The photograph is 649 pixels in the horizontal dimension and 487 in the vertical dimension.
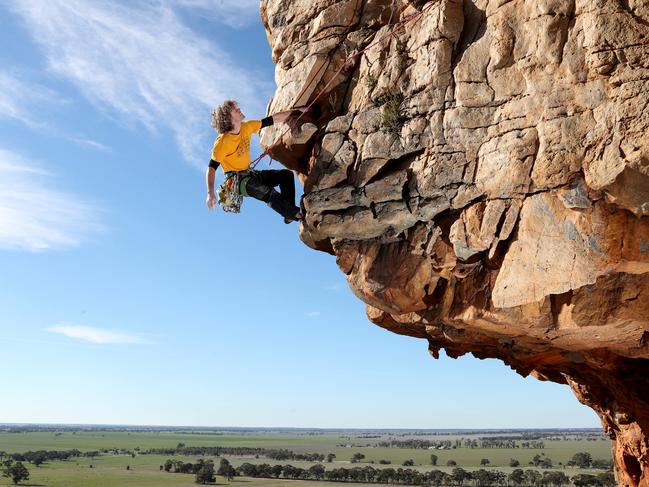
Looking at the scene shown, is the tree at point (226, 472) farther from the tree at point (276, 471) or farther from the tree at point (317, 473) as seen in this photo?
the tree at point (317, 473)

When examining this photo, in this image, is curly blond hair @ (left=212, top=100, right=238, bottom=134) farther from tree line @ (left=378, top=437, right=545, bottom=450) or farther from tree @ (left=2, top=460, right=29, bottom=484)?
tree line @ (left=378, top=437, right=545, bottom=450)

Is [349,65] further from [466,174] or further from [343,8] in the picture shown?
[466,174]

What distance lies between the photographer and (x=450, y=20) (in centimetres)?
948

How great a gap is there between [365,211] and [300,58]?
320 cm

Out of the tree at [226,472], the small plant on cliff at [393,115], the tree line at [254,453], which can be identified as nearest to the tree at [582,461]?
the tree line at [254,453]

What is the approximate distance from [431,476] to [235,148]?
2792 inches

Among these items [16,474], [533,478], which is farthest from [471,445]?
[16,474]

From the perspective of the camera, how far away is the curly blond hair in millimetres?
Answer: 10578

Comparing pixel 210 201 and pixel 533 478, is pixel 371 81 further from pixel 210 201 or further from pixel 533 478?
pixel 533 478

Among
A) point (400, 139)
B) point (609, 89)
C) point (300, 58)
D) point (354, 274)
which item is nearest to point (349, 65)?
point (300, 58)

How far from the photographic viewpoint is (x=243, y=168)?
11.1 m

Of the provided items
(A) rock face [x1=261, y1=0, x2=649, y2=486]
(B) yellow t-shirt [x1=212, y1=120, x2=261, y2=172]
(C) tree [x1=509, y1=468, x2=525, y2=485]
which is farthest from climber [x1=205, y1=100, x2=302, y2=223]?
(C) tree [x1=509, y1=468, x2=525, y2=485]

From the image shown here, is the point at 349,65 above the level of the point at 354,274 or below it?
above

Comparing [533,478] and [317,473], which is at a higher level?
[533,478]
